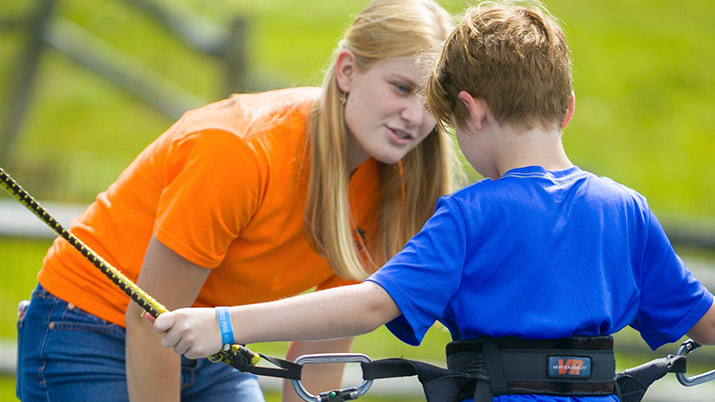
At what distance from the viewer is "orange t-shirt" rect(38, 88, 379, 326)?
2.26 metres

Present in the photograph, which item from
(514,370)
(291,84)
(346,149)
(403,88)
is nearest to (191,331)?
(514,370)

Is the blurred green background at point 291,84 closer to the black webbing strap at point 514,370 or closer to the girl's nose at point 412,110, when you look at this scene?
the girl's nose at point 412,110

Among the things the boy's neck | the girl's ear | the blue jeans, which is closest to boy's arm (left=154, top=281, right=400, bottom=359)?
the boy's neck

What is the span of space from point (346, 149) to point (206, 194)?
0.46m

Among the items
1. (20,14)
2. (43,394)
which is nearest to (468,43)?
(43,394)

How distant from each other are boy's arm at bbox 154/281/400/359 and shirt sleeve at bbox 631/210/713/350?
588 millimetres

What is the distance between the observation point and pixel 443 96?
204 cm

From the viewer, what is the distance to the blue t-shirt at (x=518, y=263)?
6.04 feet

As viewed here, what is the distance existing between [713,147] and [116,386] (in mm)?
8092

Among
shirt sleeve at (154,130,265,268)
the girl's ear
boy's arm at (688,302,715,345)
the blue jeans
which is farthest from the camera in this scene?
the girl's ear

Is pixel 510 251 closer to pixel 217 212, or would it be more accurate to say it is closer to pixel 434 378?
pixel 434 378

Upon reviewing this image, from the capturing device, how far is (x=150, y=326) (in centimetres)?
232

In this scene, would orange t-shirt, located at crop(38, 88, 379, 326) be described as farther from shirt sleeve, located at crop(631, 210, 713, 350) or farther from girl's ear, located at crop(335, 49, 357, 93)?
shirt sleeve, located at crop(631, 210, 713, 350)

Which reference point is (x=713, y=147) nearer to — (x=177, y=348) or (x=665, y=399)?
(x=665, y=399)
